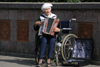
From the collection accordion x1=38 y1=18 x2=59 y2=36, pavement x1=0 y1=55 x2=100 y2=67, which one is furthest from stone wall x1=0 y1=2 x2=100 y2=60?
accordion x1=38 y1=18 x2=59 y2=36

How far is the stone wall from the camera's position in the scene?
9.12m

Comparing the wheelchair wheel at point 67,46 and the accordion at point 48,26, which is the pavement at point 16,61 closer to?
the wheelchair wheel at point 67,46

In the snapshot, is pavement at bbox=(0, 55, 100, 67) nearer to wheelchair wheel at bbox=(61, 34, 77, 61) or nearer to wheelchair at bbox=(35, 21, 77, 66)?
wheelchair at bbox=(35, 21, 77, 66)

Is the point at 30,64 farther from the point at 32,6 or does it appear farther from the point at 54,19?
the point at 32,6

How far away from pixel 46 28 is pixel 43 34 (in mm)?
224

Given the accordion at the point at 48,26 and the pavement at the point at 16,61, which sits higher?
the accordion at the point at 48,26

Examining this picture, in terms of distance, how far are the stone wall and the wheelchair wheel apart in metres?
0.62

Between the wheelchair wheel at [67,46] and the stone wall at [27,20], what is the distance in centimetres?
62

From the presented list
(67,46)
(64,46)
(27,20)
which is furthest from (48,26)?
(27,20)

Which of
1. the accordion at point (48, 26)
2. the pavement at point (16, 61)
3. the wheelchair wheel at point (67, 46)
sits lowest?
the pavement at point (16, 61)

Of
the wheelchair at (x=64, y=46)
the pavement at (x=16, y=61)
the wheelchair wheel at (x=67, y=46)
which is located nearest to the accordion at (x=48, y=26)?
the wheelchair at (x=64, y=46)

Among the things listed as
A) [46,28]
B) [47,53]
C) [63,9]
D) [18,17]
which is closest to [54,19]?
[46,28]

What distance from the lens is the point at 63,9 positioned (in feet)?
31.4

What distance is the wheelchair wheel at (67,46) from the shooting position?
8.49 metres
